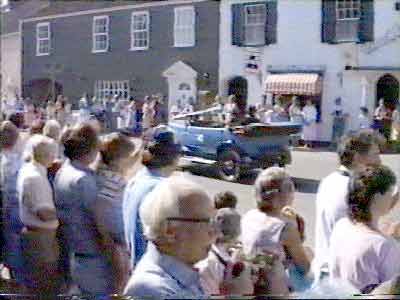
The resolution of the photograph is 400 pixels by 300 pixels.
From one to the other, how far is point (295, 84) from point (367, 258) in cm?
32

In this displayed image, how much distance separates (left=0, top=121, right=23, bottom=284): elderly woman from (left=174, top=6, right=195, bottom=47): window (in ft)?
1.76

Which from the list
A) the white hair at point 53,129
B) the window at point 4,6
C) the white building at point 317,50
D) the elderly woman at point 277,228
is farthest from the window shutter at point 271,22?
the window at point 4,6

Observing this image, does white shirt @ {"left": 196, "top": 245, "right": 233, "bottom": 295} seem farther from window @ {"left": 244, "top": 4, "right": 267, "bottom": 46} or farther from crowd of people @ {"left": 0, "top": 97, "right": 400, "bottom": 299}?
window @ {"left": 244, "top": 4, "right": 267, "bottom": 46}

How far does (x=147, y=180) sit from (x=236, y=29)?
34cm

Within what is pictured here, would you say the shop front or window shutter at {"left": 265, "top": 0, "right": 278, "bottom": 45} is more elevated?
window shutter at {"left": 265, "top": 0, "right": 278, "bottom": 45}

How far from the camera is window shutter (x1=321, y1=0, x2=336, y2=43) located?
5.23 ft

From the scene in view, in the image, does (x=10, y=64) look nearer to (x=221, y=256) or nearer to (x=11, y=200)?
(x=11, y=200)

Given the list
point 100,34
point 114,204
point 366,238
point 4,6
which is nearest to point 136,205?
point 114,204

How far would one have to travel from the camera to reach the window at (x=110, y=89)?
179 centimetres

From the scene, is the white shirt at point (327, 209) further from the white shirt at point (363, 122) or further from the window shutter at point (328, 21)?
the window shutter at point (328, 21)

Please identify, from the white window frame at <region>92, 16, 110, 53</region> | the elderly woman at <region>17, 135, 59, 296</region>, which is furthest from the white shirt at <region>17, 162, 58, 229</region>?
the white window frame at <region>92, 16, 110, 53</region>

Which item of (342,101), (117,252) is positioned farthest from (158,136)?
(342,101)

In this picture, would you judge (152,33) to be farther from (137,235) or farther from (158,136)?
(137,235)

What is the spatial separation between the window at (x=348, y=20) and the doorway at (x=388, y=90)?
9cm
